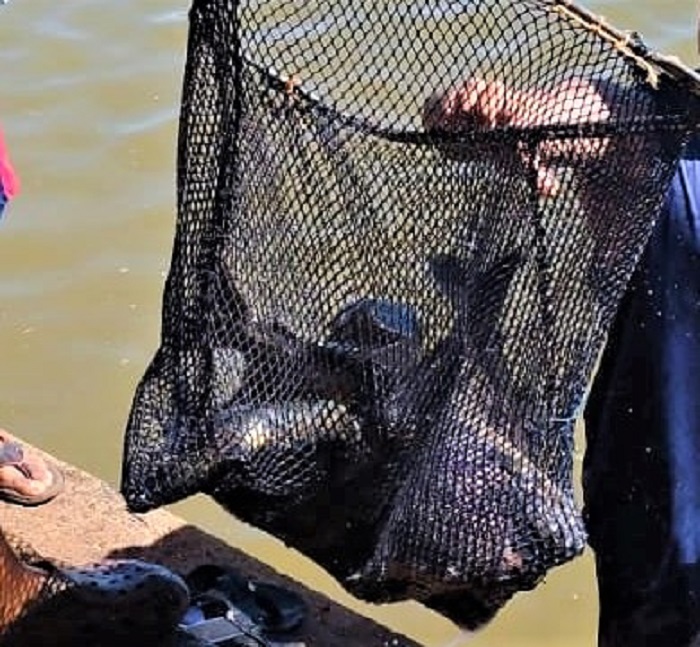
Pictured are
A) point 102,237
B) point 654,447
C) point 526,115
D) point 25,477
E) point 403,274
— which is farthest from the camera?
point 102,237

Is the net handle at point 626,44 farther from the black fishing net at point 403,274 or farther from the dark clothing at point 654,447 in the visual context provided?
the dark clothing at point 654,447

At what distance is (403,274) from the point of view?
2.61 metres

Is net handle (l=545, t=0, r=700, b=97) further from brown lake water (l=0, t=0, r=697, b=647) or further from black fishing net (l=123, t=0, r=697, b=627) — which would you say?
brown lake water (l=0, t=0, r=697, b=647)

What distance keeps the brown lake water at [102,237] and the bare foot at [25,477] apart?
0.56 meters

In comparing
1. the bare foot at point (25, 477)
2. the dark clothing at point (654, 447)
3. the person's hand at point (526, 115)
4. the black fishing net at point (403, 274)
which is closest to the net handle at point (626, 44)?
the black fishing net at point (403, 274)

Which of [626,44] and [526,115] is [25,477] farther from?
[626,44]

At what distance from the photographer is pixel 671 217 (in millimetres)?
2615

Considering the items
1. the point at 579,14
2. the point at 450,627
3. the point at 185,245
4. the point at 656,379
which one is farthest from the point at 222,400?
the point at 450,627

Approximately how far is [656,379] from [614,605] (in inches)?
19.0

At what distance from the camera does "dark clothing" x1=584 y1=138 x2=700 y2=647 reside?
264cm

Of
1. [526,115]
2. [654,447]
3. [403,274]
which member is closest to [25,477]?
[403,274]

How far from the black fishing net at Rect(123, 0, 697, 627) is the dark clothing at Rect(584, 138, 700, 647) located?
0.23 metres

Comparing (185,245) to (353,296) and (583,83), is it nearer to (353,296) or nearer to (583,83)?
(353,296)

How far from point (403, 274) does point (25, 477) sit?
4.26 ft
